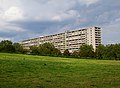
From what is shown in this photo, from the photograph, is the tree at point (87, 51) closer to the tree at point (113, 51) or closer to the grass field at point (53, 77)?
the tree at point (113, 51)

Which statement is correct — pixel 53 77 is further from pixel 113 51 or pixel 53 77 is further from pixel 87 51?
pixel 87 51

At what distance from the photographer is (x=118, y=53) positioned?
169 meters

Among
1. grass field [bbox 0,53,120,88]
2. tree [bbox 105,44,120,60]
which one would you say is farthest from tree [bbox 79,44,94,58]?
grass field [bbox 0,53,120,88]

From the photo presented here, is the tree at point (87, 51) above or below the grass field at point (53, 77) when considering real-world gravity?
above

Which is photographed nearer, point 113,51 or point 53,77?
point 53,77

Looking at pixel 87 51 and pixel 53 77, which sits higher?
pixel 87 51

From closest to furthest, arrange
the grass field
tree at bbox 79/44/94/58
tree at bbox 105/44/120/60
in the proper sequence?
the grass field → tree at bbox 105/44/120/60 → tree at bbox 79/44/94/58

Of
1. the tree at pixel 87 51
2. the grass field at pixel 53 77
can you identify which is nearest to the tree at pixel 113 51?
the tree at pixel 87 51

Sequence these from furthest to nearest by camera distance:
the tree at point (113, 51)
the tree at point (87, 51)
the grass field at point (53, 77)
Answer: the tree at point (87, 51) → the tree at point (113, 51) → the grass field at point (53, 77)

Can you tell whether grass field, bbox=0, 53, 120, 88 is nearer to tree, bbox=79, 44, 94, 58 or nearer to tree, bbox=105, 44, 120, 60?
tree, bbox=105, 44, 120, 60

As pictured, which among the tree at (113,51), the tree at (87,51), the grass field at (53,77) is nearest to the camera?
the grass field at (53,77)

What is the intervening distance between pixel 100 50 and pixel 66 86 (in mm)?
172369

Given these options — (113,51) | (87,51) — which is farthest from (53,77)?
(87,51)

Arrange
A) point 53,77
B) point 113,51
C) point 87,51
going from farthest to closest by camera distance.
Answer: point 87,51
point 113,51
point 53,77
